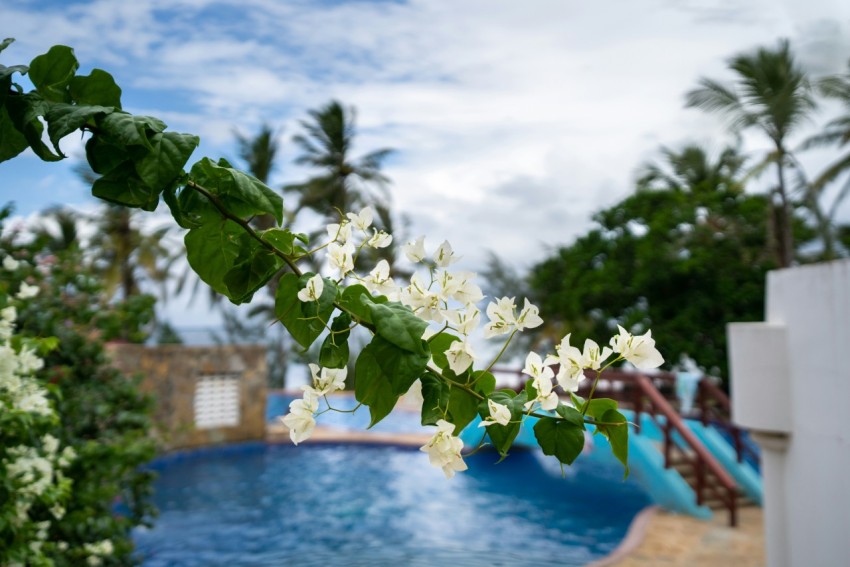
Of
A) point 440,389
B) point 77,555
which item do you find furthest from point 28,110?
point 77,555

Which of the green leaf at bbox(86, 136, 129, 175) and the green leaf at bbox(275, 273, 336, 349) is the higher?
the green leaf at bbox(86, 136, 129, 175)

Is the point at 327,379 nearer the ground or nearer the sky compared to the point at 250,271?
nearer the ground

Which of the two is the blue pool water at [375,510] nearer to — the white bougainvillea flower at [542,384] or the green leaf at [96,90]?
the white bougainvillea flower at [542,384]

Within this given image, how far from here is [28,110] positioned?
2.85ft

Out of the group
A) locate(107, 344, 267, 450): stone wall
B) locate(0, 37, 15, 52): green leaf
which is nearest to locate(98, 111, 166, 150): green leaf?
locate(0, 37, 15, 52): green leaf

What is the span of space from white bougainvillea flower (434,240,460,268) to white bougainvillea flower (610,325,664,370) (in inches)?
9.1

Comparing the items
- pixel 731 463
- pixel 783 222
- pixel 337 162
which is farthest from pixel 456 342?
pixel 337 162

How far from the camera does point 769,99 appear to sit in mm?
13633

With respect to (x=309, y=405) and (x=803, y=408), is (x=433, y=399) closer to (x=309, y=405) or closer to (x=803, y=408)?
(x=309, y=405)

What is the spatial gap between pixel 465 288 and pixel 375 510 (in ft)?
27.4

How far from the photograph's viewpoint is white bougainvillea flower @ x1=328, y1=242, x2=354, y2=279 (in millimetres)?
972

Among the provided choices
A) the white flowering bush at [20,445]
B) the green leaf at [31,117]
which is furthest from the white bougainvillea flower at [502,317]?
the white flowering bush at [20,445]

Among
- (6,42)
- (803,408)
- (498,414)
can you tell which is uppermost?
(6,42)

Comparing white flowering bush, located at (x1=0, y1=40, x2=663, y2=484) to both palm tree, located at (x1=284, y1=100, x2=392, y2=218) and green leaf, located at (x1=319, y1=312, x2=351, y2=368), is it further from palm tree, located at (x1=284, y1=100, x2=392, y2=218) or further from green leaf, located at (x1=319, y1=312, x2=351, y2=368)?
palm tree, located at (x1=284, y1=100, x2=392, y2=218)
